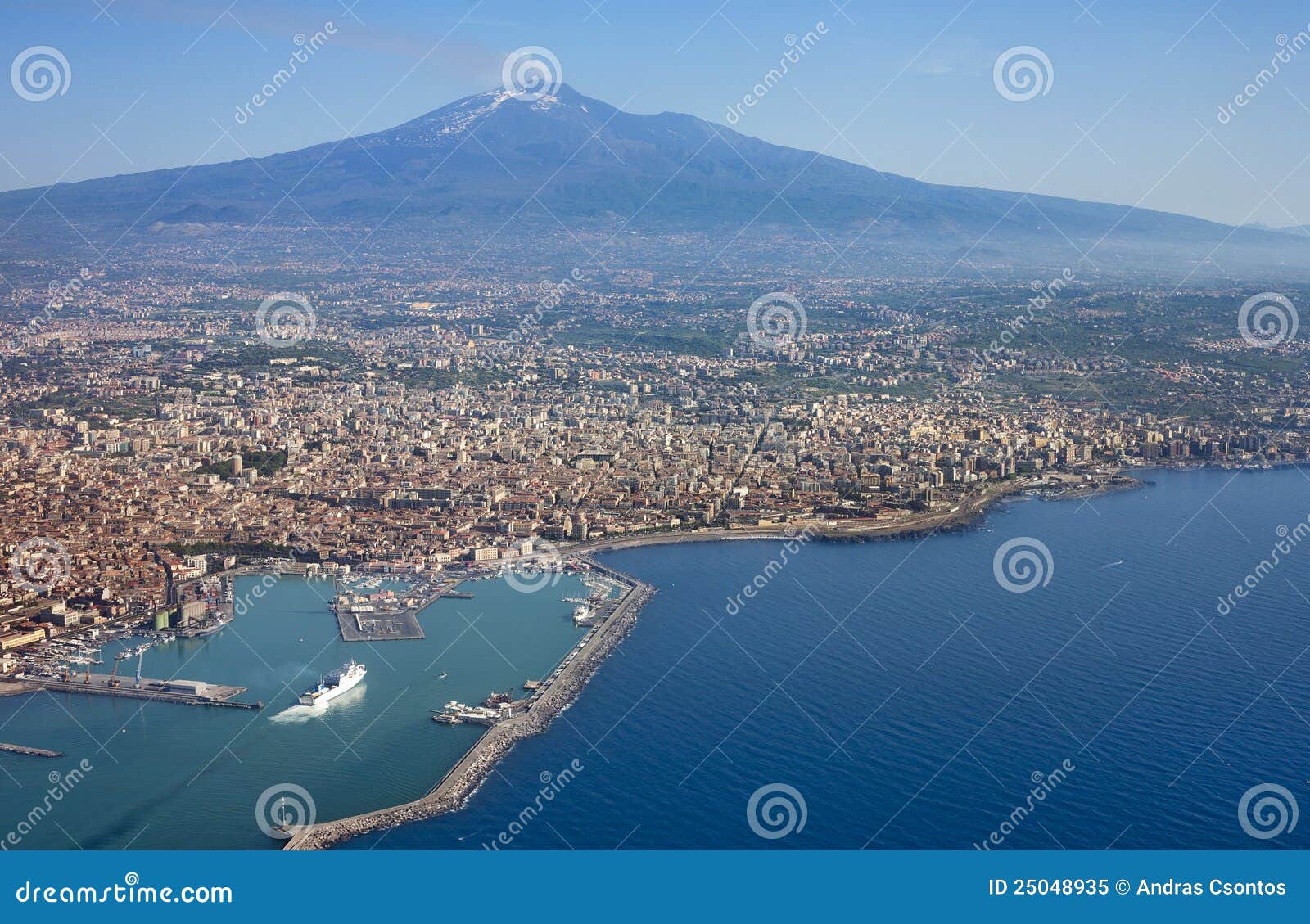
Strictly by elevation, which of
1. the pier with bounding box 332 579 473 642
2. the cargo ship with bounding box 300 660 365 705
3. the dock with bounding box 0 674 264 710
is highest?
the pier with bounding box 332 579 473 642

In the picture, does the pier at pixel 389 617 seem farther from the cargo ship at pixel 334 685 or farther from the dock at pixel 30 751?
the dock at pixel 30 751

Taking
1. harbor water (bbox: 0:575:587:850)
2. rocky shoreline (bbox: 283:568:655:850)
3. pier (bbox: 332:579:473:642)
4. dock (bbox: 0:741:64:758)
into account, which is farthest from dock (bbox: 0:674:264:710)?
rocky shoreline (bbox: 283:568:655:850)

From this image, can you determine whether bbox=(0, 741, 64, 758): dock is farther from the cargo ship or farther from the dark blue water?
the dark blue water

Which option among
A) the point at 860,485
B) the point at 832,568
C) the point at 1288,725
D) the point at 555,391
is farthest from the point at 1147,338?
the point at 1288,725

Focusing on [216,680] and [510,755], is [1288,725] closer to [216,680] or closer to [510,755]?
[510,755]

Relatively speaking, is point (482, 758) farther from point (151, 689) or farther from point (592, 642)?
point (151, 689)

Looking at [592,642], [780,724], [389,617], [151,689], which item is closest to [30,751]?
[151,689]

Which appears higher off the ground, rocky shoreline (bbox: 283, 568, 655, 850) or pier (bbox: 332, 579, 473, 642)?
pier (bbox: 332, 579, 473, 642)
